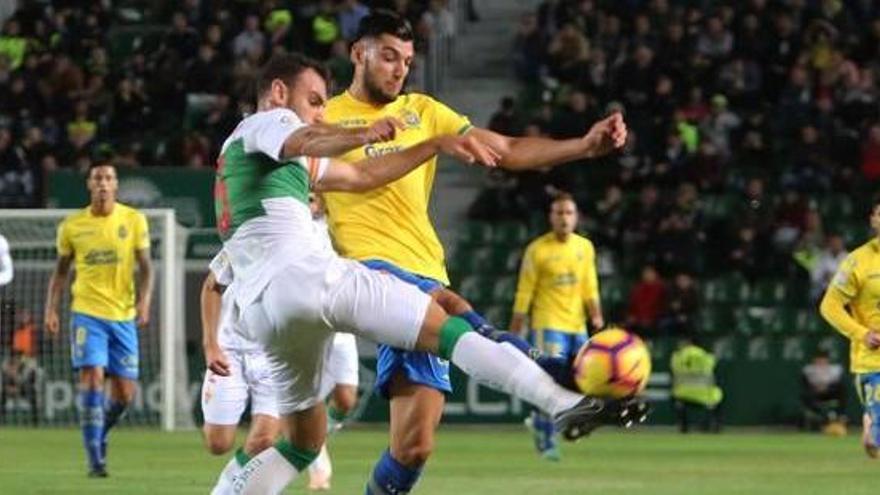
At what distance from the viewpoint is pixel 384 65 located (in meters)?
10.6

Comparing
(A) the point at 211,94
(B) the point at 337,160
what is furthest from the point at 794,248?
(B) the point at 337,160

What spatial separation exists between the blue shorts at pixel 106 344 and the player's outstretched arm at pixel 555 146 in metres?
8.54

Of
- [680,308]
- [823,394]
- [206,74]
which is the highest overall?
[206,74]

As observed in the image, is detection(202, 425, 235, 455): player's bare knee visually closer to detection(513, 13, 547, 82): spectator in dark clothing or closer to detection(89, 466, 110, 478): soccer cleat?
detection(89, 466, 110, 478): soccer cleat

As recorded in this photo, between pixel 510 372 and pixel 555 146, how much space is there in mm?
1489

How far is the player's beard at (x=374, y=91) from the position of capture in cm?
1073

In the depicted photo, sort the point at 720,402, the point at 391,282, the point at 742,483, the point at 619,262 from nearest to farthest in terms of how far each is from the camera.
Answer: the point at 391,282
the point at 742,483
the point at 720,402
the point at 619,262

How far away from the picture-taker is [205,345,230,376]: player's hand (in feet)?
41.1

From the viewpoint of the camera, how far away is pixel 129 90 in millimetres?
31484

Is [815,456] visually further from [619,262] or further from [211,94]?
[211,94]

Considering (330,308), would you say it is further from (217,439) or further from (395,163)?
(217,439)

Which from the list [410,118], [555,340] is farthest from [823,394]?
[410,118]

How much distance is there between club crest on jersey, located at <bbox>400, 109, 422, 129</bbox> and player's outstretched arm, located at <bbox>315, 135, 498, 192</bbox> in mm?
790

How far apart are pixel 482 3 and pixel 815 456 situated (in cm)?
1549
